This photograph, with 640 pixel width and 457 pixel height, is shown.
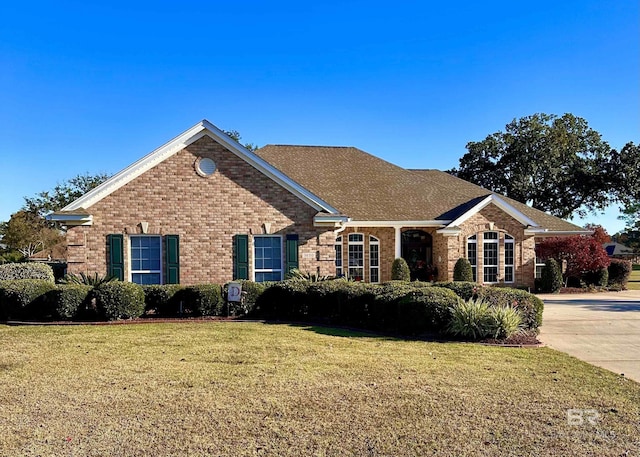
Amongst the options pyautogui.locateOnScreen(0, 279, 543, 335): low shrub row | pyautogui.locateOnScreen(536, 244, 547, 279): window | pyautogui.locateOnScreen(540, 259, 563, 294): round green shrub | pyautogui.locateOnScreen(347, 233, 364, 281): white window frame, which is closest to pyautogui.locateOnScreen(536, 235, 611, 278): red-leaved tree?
pyautogui.locateOnScreen(536, 244, 547, 279): window

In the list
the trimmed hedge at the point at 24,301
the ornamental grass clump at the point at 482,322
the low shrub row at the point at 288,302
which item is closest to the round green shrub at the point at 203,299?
the low shrub row at the point at 288,302

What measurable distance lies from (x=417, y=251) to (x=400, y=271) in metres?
2.97

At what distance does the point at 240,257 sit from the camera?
16172 mm

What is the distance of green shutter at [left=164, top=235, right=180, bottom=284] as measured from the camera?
15828 millimetres

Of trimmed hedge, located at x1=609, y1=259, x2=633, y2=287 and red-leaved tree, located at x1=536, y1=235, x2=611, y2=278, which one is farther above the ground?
red-leaved tree, located at x1=536, y1=235, x2=611, y2=278

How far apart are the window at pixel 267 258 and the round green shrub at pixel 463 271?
25.7 ft

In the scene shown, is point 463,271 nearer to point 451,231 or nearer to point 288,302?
point 451,231

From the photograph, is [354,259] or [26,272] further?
[354,259]

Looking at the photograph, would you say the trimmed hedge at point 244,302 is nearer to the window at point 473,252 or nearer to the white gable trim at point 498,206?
the white gable trim at point 498,206

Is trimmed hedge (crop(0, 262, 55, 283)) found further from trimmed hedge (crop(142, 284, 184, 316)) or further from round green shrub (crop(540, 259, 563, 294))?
round green shrub (crop(540, 259, 563, 294))

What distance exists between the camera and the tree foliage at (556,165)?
123 ft

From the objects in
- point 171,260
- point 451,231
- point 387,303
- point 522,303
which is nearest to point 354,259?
point 451,231

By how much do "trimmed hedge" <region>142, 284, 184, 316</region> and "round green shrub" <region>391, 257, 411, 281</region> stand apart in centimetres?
979

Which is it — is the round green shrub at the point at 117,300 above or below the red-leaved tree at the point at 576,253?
below
